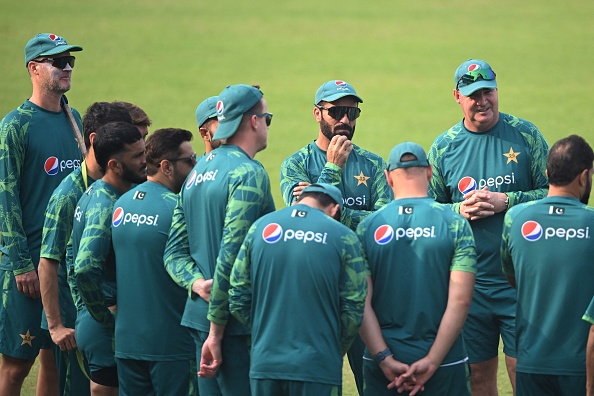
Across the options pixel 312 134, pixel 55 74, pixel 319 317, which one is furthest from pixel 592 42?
pixel 319 317

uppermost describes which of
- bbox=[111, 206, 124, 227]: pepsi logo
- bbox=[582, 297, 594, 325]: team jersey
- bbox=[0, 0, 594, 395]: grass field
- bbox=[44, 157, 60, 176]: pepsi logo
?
bbox=[0, 0, 594, 395]: grass field

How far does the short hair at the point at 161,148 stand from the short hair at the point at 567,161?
78.2 inches

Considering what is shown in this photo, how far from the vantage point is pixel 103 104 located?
6.21 metres

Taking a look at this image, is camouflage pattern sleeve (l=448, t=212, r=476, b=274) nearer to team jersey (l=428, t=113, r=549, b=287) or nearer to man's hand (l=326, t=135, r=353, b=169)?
man's hand (l=326, t=135, r=353, b=169)

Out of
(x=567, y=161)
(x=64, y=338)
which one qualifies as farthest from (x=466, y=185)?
(x=64, y=338)

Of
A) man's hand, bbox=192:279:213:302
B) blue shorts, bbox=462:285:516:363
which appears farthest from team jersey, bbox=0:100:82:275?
blue shorts, bbox=462:285:516:363

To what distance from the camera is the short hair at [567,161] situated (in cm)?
505

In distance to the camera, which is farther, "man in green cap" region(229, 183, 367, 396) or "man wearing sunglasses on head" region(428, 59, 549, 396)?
"man wearing sunglasses on head" region(428, 59, 549, 396)

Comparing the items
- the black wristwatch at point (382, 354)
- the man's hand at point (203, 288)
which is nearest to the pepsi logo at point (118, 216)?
the man's hand at point (203, 288)

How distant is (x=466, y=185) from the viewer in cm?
626

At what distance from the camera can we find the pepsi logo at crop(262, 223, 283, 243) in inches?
179

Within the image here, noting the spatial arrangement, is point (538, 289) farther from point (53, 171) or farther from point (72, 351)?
point (53, 171)

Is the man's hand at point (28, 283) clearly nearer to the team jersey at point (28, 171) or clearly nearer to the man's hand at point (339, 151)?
the team jersey at point (28, 171)

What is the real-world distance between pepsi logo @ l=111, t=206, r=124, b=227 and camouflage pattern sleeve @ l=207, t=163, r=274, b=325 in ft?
2.34
